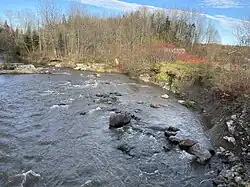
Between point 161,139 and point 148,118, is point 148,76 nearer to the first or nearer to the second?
point 148,118

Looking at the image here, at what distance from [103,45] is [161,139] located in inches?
1877

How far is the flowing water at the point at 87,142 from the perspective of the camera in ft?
41.9

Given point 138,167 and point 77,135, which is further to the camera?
point 77,135

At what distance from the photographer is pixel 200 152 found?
50.8 feet

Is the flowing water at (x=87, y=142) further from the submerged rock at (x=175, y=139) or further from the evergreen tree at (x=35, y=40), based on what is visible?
the evergreen tree at (x=35, y=40)

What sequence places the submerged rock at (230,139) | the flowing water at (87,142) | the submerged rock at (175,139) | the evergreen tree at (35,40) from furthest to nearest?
the evergreen tree at (35,40) < the submerged rock at (175,139) < the submerged rock at (230,139) < the flowing water at (87,142)

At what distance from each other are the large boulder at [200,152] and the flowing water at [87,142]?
1.27 ft

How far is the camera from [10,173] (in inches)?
495

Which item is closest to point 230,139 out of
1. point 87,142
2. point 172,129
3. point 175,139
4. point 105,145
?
point 175,139

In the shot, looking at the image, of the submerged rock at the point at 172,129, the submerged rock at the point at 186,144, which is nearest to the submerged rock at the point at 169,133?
the submerged rock at the point at 172,129

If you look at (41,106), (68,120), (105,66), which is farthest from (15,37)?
(68,120)

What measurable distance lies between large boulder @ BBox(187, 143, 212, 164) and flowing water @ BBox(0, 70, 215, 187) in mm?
386

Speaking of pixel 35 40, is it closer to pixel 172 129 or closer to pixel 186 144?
pixel 172 129

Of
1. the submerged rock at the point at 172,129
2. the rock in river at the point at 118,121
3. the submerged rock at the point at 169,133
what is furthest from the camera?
the rock in river at the point at 118,121
